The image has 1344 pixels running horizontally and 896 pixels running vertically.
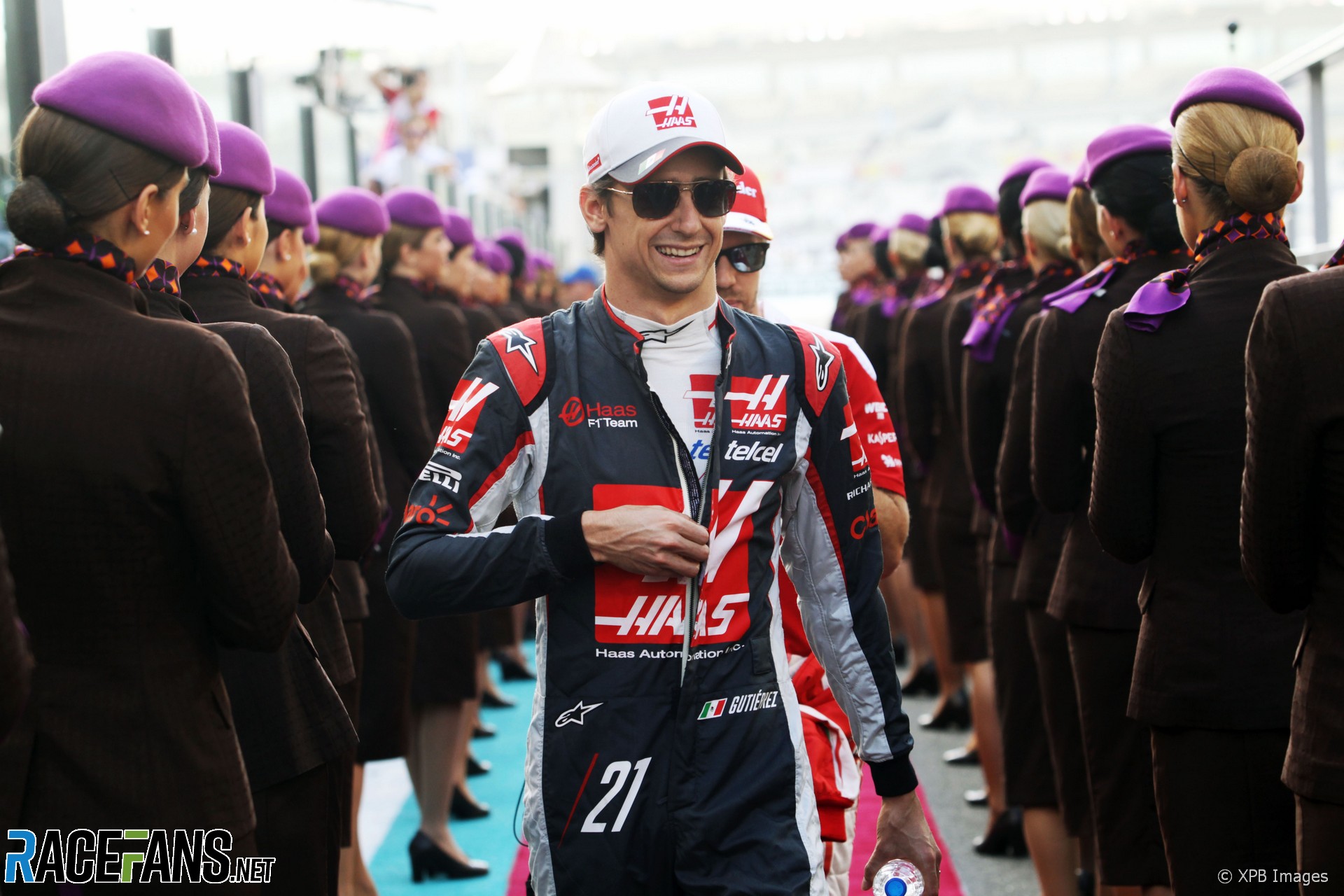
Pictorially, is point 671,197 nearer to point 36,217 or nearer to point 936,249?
point 36,217

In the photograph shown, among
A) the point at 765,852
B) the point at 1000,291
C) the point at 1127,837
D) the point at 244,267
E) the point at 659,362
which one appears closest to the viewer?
the point at 765,852

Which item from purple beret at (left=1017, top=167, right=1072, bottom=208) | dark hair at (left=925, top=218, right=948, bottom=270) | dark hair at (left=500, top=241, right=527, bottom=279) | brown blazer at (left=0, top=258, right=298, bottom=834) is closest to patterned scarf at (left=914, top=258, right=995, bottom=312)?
purple beret at (left=1017, top=167, right=1072, bottom=208)

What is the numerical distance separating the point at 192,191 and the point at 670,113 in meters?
0.82

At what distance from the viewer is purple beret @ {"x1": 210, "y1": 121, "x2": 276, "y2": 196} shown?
322 cm

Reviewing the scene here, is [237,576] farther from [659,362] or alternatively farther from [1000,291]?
[1000,291]

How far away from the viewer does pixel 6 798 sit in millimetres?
Answer: 2035

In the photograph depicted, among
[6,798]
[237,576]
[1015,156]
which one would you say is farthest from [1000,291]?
[1015,156]

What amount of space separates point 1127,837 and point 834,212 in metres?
26.4

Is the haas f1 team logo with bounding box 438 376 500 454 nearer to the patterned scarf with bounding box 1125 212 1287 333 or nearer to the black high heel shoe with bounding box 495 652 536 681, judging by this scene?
the patterned scarf with bounding box 1125 212 1287 333

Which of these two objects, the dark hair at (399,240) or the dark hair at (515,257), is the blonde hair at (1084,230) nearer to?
the dark hair at (399,240)

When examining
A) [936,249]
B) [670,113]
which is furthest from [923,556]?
[670,113]

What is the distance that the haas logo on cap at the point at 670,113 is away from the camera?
2.35 metres

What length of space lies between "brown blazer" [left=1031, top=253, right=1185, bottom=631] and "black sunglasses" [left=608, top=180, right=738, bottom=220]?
1430mm

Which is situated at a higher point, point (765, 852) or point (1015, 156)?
point (1015, 156)
